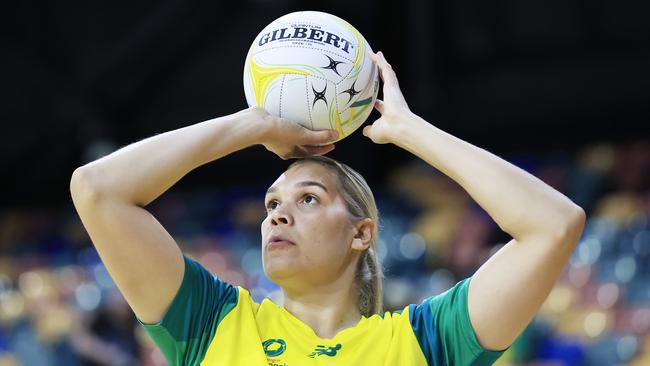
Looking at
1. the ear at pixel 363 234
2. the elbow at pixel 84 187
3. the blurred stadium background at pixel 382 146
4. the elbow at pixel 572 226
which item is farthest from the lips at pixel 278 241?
the blurred stadium background at pixel 382 146

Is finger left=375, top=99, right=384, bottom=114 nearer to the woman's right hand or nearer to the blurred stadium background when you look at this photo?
the woman's right hand

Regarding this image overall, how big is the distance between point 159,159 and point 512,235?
972 millimetres

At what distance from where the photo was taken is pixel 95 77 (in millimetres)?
11898

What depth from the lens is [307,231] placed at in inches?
124

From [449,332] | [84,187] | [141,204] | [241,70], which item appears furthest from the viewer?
[241,70]

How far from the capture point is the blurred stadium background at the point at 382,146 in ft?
26.6

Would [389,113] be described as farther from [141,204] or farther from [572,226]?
[141,204]

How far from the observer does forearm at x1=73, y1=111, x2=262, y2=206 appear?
288 centimetres

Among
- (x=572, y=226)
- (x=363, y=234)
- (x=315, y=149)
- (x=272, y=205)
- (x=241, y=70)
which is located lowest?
(x=241, y=70)

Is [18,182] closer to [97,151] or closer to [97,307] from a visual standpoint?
[97,151]

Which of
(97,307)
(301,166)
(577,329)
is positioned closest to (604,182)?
(577,329)

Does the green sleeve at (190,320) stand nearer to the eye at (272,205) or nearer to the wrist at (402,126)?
the eye at (272,205)

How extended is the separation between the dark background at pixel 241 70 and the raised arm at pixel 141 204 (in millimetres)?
Answer: 7155

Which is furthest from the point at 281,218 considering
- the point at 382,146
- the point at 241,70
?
the point at 241,70
